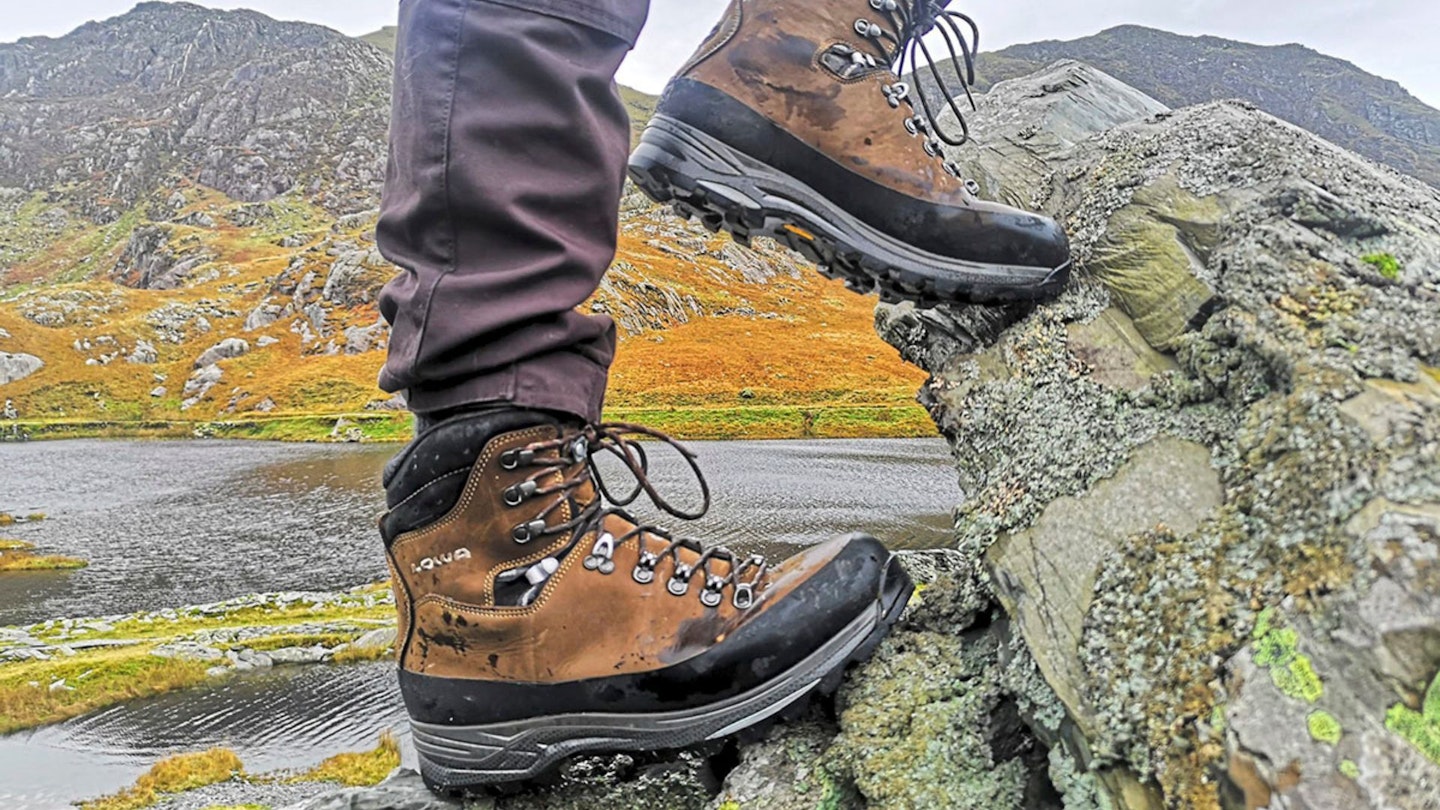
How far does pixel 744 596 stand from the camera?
1.91m

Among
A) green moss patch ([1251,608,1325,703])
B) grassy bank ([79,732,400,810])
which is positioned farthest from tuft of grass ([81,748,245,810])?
green moss patch ([1251,608,1325,703])

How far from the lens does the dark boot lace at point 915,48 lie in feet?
7.98

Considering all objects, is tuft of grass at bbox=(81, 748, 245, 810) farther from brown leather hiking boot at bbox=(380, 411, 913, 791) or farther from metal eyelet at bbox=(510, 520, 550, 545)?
metal eyelet at bbox=(510, 520, 550, 545)

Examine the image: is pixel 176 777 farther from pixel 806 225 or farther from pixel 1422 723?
pixel 1422 723

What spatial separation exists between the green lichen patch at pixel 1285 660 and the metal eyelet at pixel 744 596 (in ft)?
3.15

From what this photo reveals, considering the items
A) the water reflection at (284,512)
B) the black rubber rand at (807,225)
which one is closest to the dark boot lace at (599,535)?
the black rubber rand at (807,225)

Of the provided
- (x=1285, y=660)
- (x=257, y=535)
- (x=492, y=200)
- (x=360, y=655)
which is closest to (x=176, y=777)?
(x=360, y=655)

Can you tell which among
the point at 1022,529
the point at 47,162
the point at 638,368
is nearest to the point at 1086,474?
the point at 1022,529

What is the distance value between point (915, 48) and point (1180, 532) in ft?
5.86

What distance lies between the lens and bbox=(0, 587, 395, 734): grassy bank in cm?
901

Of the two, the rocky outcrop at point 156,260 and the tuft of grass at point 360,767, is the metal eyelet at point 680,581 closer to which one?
the tuft of grass at point 360,767

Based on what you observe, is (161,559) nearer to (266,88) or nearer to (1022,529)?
(1022,529)

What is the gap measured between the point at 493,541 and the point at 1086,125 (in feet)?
9.03

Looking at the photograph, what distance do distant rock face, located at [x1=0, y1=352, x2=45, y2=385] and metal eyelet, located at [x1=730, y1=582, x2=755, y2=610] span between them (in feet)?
225
